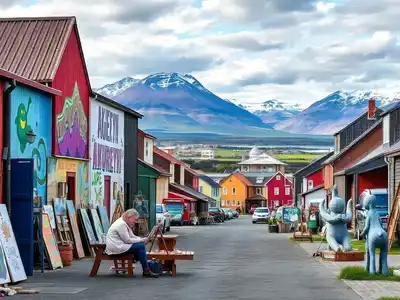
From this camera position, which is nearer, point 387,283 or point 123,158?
point 387,283

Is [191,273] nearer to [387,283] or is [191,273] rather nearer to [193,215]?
[387,283]

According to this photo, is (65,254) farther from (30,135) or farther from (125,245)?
(125,245)

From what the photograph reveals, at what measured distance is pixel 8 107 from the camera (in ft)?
73.2

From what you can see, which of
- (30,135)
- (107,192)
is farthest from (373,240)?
(107,192)

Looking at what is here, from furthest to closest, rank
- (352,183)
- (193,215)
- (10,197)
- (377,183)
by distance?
(193,215)
(352,183)
(377,183)
(10,197)

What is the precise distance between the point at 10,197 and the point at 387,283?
8.62 metres

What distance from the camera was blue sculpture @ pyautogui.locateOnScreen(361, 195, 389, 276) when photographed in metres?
20.2

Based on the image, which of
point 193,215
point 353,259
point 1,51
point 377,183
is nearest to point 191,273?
point 353,259

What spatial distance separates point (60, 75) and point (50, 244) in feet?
20.0

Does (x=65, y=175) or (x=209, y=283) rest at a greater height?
(x=65, y=175)

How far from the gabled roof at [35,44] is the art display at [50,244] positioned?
446 cm

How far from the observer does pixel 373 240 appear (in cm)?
2016

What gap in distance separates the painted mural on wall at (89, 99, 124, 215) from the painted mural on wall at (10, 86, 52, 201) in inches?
243

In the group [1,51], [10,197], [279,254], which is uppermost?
[1,51]
